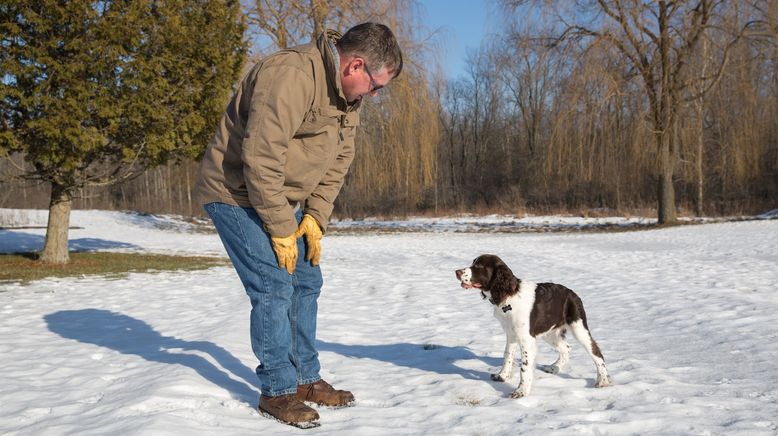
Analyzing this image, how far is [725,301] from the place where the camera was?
7.30 metres

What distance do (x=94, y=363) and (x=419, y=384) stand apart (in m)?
2.74

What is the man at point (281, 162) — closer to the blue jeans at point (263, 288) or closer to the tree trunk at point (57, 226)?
the blue jeans at point (263, 288)

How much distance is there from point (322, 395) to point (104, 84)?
9.30m

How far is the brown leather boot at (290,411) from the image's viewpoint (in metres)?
3.39

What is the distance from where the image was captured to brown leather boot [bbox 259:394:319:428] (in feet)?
11.1

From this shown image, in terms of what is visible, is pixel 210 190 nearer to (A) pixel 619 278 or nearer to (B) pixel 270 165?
(B) pixel 270 165

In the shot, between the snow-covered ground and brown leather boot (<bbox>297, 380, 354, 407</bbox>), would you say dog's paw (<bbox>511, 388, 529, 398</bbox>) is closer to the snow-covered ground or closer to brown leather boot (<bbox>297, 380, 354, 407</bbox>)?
the snow-covered ground

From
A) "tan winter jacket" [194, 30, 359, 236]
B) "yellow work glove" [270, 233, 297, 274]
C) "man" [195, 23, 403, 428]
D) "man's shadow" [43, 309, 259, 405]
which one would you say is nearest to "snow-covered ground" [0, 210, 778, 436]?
"man's shadow" [43, 309, 259, 405]

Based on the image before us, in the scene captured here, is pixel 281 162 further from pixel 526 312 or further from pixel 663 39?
pixel 663 39

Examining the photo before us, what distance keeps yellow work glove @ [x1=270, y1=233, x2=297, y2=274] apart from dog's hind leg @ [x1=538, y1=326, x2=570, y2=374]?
204 cm

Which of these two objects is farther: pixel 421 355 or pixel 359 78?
pixel 421 355

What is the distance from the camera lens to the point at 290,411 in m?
3.41

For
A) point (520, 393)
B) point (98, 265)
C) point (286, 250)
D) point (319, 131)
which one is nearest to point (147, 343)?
point (286, 250)

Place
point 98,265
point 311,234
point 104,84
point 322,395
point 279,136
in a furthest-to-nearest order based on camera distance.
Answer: point 98,265, point 104,84, point 322,395, point 311,234, point 279,136
